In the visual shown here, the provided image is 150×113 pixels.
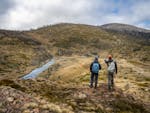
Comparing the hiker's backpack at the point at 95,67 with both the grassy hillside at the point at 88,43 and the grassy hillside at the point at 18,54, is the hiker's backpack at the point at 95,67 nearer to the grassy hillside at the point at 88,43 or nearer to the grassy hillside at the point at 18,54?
the grassy hillside at the point at 18,54

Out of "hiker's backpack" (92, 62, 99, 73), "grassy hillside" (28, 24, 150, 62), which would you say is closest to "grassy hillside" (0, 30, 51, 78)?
"grassy hillside" (28, 24, 150, 62)

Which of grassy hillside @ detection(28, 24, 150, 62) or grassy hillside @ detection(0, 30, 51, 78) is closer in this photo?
grassy hillside @ detection(0, 30, 51, 78)

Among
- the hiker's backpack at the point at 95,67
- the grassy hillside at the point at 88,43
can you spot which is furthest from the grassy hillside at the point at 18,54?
the hiker's backpack at the point at 95,67

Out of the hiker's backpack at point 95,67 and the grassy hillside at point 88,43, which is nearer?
the hiker's backpack at point 95,67

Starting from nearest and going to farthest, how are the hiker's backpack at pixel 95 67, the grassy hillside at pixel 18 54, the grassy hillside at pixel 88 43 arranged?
the hiker's backpack at pixel 95 67
the grassy hillside at pixel 18 54
the grassy hillside at pixel 88 43

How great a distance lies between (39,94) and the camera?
27.8 meters

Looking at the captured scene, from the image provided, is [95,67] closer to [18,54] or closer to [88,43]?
[18,54]

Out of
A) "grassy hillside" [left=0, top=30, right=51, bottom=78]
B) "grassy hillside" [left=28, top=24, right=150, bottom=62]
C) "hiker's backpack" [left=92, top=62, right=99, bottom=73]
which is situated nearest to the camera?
"hiker's backpack" [left=92, top=62, right=99, bottom=73]

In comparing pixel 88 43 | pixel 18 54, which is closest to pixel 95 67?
pixel 18 54

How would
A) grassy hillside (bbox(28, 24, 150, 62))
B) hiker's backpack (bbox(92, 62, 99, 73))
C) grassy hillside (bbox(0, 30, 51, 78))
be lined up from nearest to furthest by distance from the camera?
hiker's backpack (bbox(92, 62, 99, 73))
grassy hillside (bbox(0, 30, 51, 78))
grassy hillside (bbox(28, 24, 150, 62))

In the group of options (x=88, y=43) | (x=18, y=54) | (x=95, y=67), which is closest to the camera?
(x=95, y=67)

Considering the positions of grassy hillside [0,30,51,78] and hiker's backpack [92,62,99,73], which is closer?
hiker's backpack [92,62,99,73]

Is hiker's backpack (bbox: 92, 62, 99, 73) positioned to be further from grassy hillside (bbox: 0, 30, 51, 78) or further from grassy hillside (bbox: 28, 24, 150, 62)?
grassy hillside (bbox: 28, 24, 150, 62)

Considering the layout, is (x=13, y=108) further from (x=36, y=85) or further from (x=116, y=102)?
(x=116, y=102)
